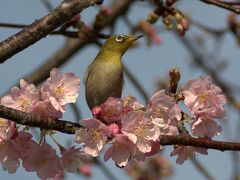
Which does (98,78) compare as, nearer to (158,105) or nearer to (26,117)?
(158,105)

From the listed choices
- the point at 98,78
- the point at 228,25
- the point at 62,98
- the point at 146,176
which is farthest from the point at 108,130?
the point at 146,176

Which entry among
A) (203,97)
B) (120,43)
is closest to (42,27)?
(203,97)

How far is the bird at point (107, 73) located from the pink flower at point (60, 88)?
46 centimetres

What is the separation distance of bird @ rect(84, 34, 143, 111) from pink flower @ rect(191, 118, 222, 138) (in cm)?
63

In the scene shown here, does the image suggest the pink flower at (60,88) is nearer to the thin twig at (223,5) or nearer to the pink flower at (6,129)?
the pink flower at (6,129)

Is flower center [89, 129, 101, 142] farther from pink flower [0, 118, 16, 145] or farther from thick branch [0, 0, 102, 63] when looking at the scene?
thick branch [0, 0, 102, 63]

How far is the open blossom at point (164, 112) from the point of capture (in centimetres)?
275

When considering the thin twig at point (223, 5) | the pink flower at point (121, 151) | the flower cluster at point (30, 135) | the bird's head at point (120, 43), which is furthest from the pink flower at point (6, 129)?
the thin twig at point (223, 5)

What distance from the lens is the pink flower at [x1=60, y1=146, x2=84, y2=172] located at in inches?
114

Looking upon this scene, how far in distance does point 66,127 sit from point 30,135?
255 millimetres

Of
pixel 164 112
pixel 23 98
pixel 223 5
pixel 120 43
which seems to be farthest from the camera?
pixel 120 43

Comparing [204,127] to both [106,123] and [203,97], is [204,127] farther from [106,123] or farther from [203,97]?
[106,123]

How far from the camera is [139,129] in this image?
2.64 metres

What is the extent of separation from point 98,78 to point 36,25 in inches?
27.9
